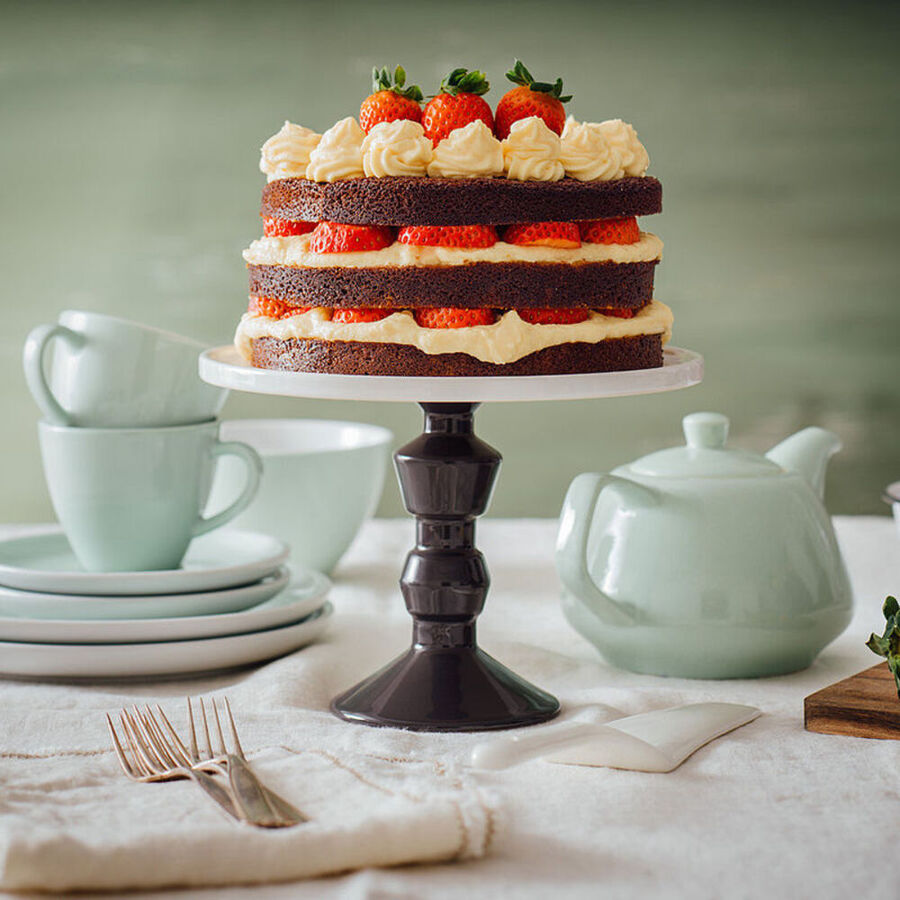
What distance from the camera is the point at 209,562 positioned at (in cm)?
140

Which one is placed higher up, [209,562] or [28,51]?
[28,51]

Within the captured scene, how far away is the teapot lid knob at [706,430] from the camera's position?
126cm

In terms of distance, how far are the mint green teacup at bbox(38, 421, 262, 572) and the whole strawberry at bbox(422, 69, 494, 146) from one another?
0.43 m

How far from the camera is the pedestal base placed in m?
1.07

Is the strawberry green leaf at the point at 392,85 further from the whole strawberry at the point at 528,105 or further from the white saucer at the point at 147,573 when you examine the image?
the white saucer at the point at 147,573

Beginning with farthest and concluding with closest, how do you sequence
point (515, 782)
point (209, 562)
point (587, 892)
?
point (209, 562)
point (515, 782)
point (587, 892)

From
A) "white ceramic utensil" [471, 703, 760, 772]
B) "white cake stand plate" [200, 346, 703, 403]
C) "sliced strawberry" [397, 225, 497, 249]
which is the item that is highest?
"sliced strawberry" [397, 225, 497, 249]

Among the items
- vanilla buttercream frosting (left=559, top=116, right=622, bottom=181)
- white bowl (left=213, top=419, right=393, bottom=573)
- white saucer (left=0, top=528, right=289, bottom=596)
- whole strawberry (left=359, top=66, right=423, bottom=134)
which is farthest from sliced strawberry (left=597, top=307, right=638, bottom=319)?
white bowl (left=213, top=419, right=393, bottom=573)

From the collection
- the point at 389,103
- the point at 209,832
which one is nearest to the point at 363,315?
the point at 389,103

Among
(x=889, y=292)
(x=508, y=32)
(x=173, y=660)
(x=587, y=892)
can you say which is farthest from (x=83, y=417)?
(x=889, y=292)

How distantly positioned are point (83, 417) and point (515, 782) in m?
0.62

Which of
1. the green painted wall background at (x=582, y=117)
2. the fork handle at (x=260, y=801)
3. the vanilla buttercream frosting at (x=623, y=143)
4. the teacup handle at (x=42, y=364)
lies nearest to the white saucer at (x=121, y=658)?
the teacup handle at (x=42, y=364)

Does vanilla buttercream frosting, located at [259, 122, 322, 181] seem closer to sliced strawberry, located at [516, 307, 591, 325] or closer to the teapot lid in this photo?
sliced strawberry, located at [516, 307, 591, 325]

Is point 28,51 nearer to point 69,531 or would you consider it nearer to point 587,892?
point 69,531
